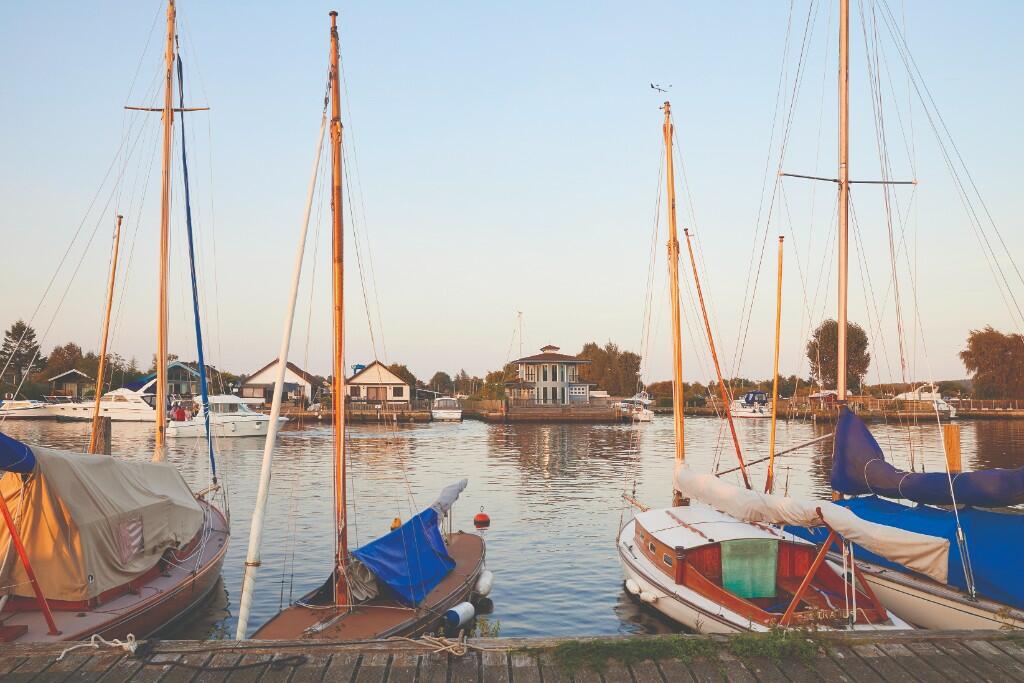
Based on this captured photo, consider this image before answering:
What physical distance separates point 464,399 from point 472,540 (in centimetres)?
9141

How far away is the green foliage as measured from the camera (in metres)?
152

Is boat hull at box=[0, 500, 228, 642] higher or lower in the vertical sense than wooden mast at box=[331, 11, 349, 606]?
lower

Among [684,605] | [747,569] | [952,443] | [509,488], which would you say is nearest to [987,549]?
[747,569]

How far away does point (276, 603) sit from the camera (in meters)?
18.2

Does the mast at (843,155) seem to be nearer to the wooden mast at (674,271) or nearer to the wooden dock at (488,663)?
the wooden mast at (674,271)

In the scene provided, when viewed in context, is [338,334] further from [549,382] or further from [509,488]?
[549,382]

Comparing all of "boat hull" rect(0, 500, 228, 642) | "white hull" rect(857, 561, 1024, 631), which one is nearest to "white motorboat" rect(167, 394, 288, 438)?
"boat hull" rect(0, 500, 228, 642)

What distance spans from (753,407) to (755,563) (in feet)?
331

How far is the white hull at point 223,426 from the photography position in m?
65.2

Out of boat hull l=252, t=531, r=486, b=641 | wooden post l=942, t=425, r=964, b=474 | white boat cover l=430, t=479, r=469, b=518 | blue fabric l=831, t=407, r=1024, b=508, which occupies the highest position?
wooden post l=942, t=425, r=964, b=474

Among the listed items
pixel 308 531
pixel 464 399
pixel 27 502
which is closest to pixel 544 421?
pixel 464 399

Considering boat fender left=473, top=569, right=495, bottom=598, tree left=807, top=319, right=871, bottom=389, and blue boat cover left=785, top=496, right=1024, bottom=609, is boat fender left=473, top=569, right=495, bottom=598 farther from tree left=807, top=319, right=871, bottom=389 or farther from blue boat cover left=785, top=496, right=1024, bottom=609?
tree left=807, top=319, right=871, bottom=389

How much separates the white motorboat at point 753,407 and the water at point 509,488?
2938 cm

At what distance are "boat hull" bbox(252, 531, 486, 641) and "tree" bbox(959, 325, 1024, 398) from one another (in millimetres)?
119828
